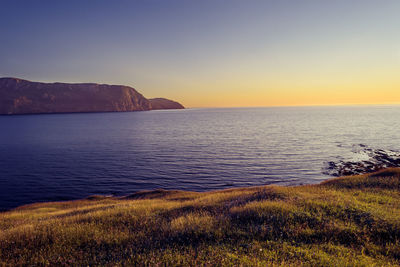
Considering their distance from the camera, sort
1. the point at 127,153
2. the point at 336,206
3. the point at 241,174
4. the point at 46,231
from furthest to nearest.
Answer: the point at 127,153
the point at 241,174
the point at 336,206
the point at 46,231

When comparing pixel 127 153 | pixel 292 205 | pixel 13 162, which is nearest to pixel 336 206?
pixel 292 205

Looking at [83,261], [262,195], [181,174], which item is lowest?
[181,174]

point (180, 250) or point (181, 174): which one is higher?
point (180, 250)

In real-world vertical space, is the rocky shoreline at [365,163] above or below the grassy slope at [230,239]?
below

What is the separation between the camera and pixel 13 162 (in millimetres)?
42906

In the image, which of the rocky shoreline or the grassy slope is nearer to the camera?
the grassy slope

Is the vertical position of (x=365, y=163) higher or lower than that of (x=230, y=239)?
lower

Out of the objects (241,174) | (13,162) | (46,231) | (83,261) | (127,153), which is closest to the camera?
(83,261)

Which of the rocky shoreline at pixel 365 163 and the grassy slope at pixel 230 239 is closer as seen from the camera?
the grassy slope at pixel 230 239

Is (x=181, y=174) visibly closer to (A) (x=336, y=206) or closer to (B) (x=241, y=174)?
(B) (x=241, y=174)

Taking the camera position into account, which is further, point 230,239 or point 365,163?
Result: point 365,163

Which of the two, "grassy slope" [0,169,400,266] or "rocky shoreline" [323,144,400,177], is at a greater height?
"grassy slope" [0,169,400,266]

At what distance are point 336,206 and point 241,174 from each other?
25235 millimetres

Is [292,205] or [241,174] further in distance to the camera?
[241,174]
